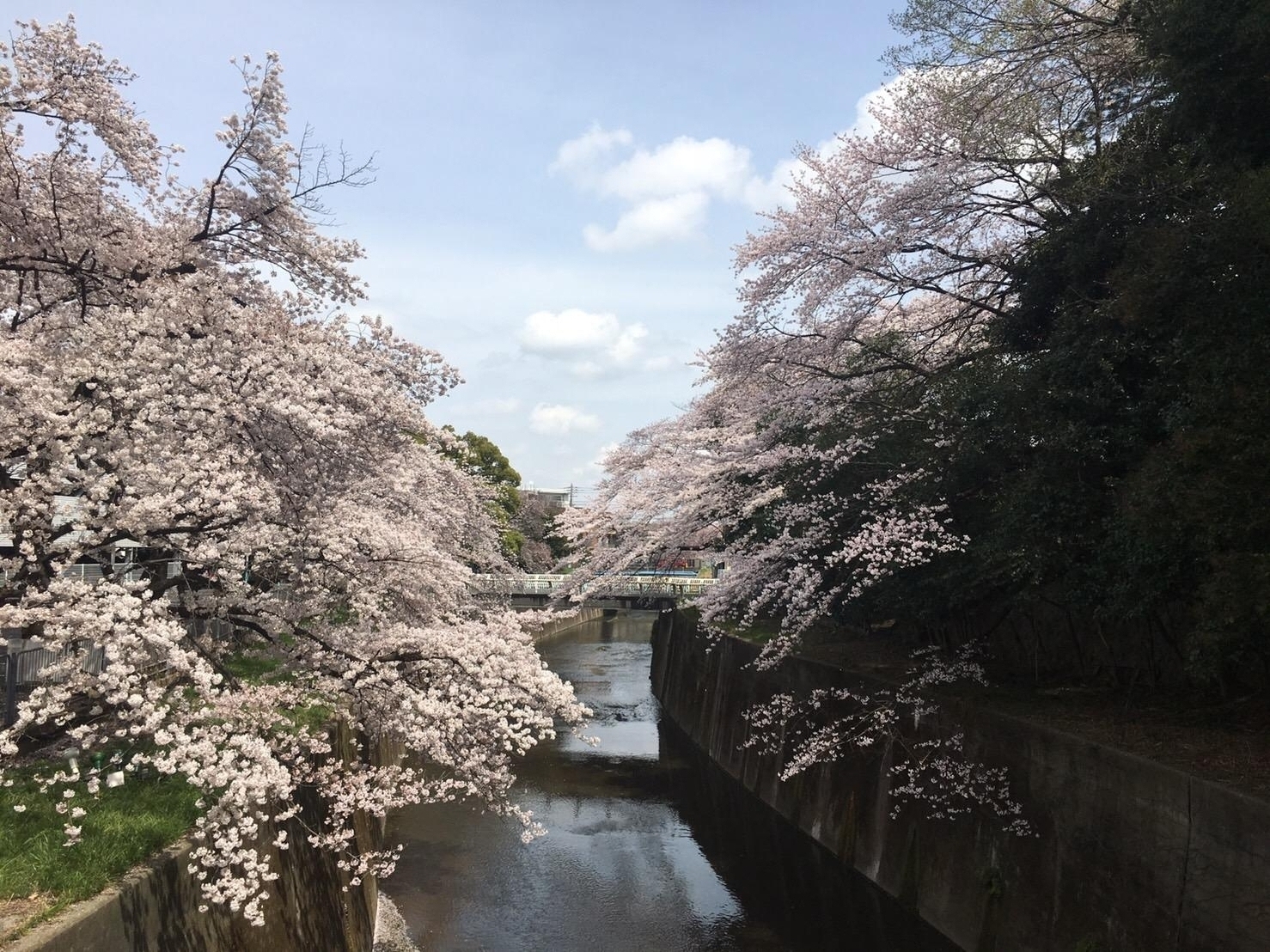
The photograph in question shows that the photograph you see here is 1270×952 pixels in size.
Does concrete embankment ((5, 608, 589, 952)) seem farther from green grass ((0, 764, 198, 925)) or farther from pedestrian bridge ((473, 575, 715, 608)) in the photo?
pedestrian bridge ((473, 575, 715, 608))

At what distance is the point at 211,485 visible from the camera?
7.23m

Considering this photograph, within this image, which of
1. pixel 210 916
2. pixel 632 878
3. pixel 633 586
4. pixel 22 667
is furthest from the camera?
pixel 633 586

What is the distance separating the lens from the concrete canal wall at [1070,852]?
7.58 m

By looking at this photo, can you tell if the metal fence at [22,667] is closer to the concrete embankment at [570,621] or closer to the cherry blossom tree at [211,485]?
the cherry blossom tree at [211,485]

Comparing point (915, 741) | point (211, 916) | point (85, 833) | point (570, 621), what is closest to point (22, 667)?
point (85, 833)

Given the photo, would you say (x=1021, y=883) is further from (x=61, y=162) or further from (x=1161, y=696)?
(x=61, y=162)

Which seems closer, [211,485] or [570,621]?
[211,485]

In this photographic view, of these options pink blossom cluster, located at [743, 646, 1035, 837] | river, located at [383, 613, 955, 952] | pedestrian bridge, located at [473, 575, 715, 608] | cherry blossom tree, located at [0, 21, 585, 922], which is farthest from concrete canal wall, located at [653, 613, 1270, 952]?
pedestrian bridge, located at [473, 575, 715, 608]

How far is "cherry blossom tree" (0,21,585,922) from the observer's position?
22.3 feet

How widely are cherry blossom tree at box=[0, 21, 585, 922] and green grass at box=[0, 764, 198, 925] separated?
0.22 m

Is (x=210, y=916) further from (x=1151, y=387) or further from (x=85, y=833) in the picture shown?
(x=1151, y=387)

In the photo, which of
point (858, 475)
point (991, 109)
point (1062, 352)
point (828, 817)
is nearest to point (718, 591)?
point (858, 475)

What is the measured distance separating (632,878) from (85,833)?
32.2 feet

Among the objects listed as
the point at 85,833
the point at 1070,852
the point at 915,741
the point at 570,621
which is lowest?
the point at 1070,852
